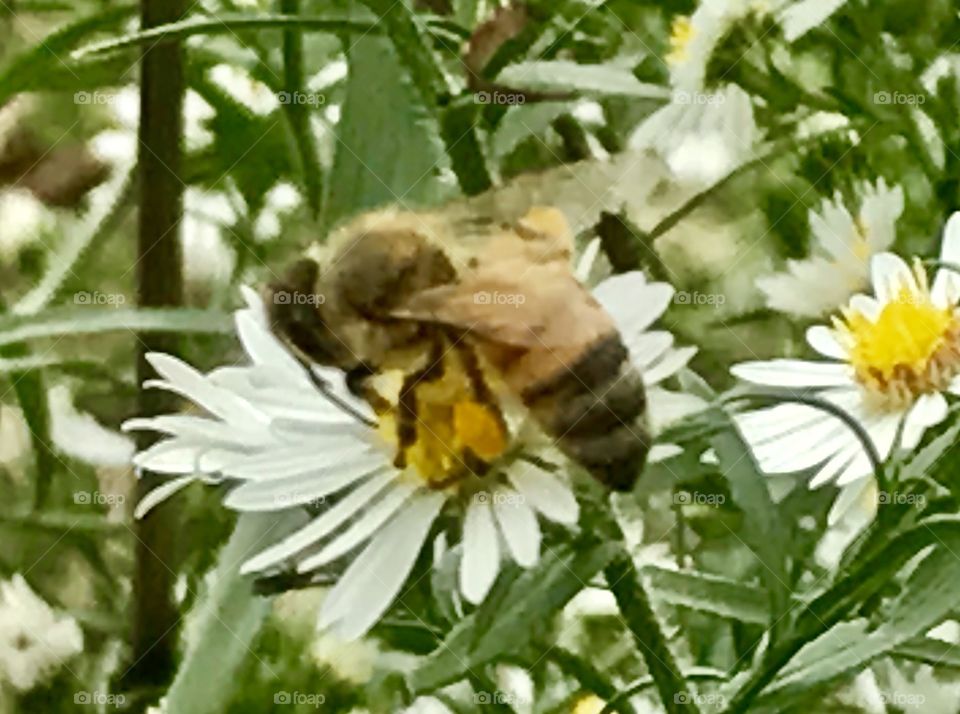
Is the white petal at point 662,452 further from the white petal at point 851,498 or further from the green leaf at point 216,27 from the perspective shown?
the green leaf at point 216,27

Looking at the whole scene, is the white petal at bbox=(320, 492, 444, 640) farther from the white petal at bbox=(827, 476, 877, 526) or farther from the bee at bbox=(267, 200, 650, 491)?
the white petal at bbox=(827, 476, 877, 526)

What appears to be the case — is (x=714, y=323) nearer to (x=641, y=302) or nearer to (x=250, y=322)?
(x=641, y=302)

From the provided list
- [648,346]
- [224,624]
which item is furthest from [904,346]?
[224,624]

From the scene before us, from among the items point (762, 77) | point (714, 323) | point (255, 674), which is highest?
point (762, 77)

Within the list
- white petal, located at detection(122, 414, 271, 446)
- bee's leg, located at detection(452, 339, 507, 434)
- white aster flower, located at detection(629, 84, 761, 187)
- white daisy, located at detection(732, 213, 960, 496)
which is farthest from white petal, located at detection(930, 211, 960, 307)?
white petal, located at detection(122, 414, 271, 446)

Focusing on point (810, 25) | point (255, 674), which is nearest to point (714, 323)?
point (810, 25)

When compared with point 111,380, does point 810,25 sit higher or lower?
higher

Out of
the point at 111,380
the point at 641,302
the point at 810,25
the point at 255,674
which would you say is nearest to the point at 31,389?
the point at 111,380
